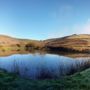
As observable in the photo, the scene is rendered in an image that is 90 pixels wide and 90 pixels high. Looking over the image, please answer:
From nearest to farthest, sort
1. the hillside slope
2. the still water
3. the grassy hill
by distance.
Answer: the still water, the hillside slope, the grassy hill

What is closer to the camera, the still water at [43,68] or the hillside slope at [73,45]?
the still water at [43,68]

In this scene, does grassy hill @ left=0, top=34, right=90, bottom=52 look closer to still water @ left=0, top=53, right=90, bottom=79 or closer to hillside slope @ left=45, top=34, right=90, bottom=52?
hillside slope @ left=45, top=34, right=90, bottom=52

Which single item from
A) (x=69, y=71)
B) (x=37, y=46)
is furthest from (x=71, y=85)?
(x=37, y=46)

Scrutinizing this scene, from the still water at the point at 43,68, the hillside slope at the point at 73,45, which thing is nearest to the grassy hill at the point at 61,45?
the hillside slope at the point at 73,45

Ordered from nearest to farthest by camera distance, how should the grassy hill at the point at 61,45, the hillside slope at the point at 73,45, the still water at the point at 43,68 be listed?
the still water at the point at 43,68 → the hillside slope at the point at 73,45 → the grassy hill at the point at 61,45

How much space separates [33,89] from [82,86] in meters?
2.20

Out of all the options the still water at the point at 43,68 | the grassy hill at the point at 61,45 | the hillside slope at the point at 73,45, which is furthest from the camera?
the grassy hill at the point at 61,45

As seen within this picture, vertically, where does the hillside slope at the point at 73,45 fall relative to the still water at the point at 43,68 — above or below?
above

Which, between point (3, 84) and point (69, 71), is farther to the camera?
point (69, 71)

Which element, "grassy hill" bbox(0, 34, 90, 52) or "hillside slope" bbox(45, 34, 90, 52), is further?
"grassy hill" bbox(0, 34, 90, 52)

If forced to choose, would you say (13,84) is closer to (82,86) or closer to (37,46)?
(82,86)

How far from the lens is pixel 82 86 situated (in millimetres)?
10570

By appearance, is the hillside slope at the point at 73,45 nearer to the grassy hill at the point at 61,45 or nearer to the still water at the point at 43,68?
the grassy hill at the point at 61,45

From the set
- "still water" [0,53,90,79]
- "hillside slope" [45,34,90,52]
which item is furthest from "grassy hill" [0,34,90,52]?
"still water" [0,53,90,79]
